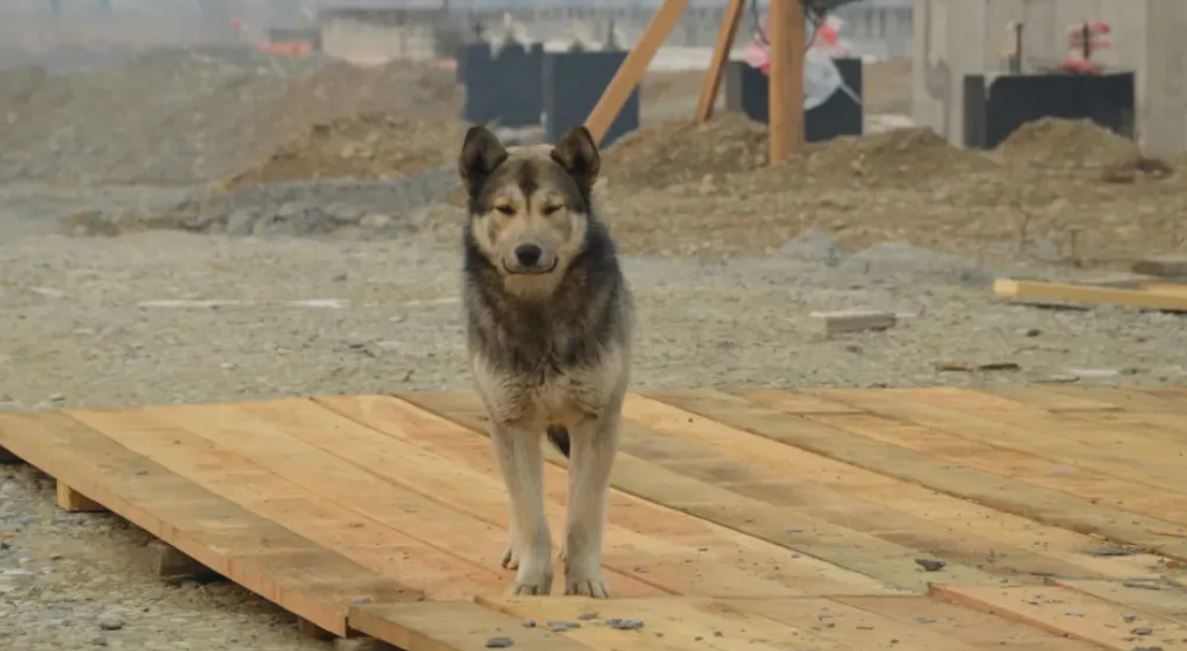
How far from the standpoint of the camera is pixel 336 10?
5372 centimetres

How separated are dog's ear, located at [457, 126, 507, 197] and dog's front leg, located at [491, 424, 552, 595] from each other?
2.33 feet

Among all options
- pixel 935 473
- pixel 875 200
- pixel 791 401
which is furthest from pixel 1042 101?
pixel 935 473

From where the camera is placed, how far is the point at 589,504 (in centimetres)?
718

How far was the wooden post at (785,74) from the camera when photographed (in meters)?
24.0

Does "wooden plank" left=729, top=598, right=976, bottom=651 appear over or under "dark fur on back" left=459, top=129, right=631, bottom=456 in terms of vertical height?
under

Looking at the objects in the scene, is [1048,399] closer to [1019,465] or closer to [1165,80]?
[1019,465]

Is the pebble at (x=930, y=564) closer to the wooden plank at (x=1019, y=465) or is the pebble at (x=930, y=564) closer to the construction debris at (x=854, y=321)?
the wooden plank at (x=1019, y=465)

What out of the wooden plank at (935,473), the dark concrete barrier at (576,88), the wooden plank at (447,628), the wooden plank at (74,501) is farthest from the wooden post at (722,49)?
the wooden plank at (447,628)

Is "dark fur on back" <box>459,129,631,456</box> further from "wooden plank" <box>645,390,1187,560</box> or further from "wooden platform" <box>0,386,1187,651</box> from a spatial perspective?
"wooden plank" <box>645,390,1187,560</box>

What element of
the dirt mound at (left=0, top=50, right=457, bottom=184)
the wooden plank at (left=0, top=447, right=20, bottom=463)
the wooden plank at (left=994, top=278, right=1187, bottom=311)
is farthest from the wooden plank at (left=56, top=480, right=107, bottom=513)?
the dirt mound at (left=0, top=50, right=457, bottom=184)

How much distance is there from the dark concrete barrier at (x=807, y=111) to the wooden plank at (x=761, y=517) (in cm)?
1999

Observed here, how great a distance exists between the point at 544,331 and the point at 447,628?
1198 mm

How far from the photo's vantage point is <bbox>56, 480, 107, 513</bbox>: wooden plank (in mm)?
9127

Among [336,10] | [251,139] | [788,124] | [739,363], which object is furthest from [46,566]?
[336,10]
